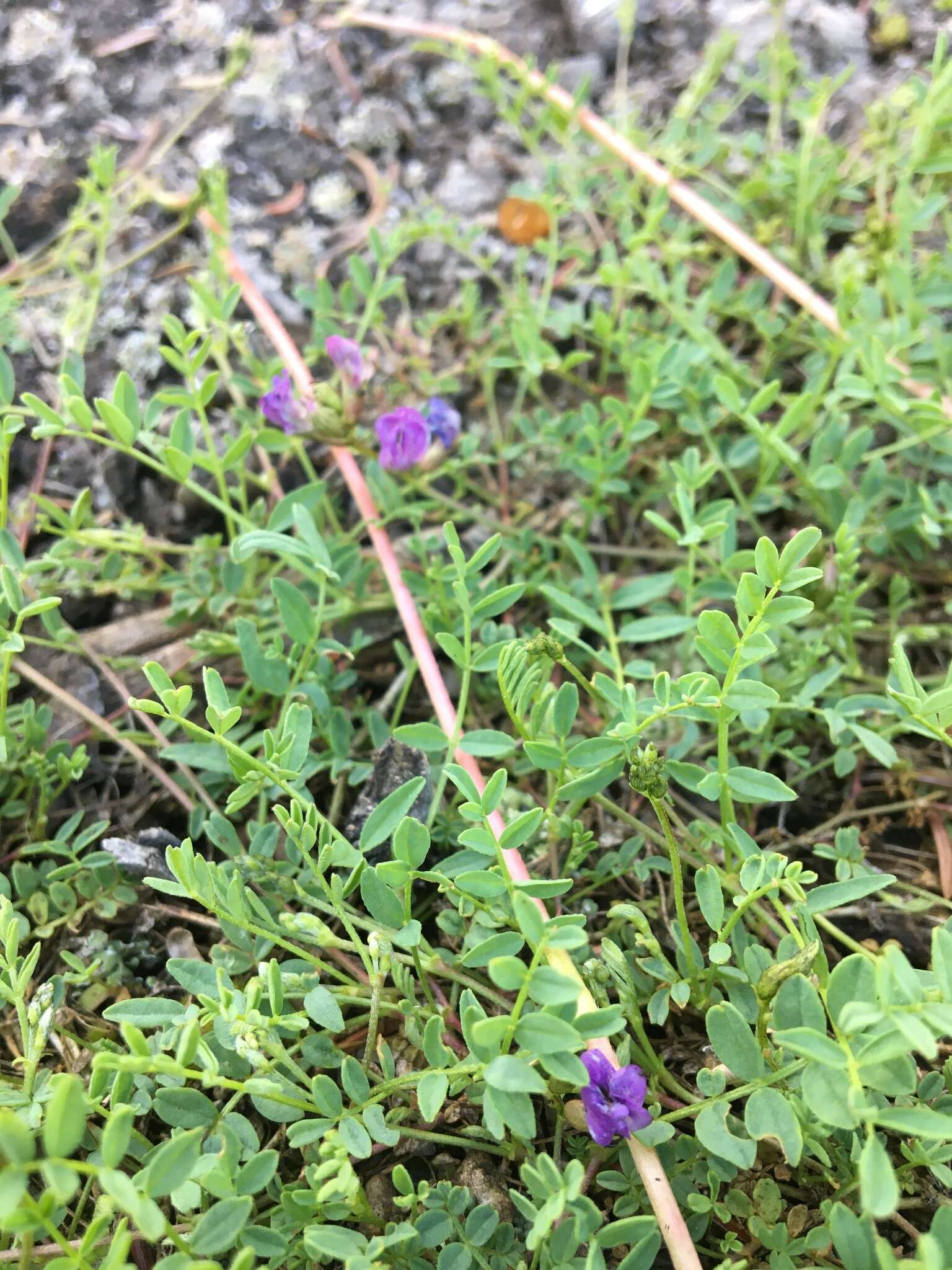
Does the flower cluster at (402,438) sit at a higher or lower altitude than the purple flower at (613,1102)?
higher

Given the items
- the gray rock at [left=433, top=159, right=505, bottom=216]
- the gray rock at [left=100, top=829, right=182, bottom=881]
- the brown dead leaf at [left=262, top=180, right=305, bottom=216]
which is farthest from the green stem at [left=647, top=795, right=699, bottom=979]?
the brown dead leaf at [left=262, top=180, right=305, bottom=216]

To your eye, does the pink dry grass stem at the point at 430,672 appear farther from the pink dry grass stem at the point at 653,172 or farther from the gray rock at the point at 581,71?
the gray rock at the point at 581,71

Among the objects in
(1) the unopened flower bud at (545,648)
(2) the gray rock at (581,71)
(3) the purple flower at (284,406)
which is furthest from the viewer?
(2) the gray rock at (581,71)

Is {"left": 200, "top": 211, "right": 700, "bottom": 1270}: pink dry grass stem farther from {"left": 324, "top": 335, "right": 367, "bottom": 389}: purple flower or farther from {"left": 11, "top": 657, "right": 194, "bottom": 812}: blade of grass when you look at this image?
{"left": 11, "top": 657, "right": 194, "bottom": 812}: blade of grass

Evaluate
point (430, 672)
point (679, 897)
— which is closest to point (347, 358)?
point (430, 672)

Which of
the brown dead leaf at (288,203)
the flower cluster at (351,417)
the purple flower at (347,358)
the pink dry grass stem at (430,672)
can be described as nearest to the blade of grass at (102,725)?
the pink dry grass stem at (430,672)

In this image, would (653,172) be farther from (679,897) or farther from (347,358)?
(679,897)

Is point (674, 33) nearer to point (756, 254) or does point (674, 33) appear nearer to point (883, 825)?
point (756, 254)

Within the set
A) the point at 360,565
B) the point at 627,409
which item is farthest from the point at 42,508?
the point at 627,409
